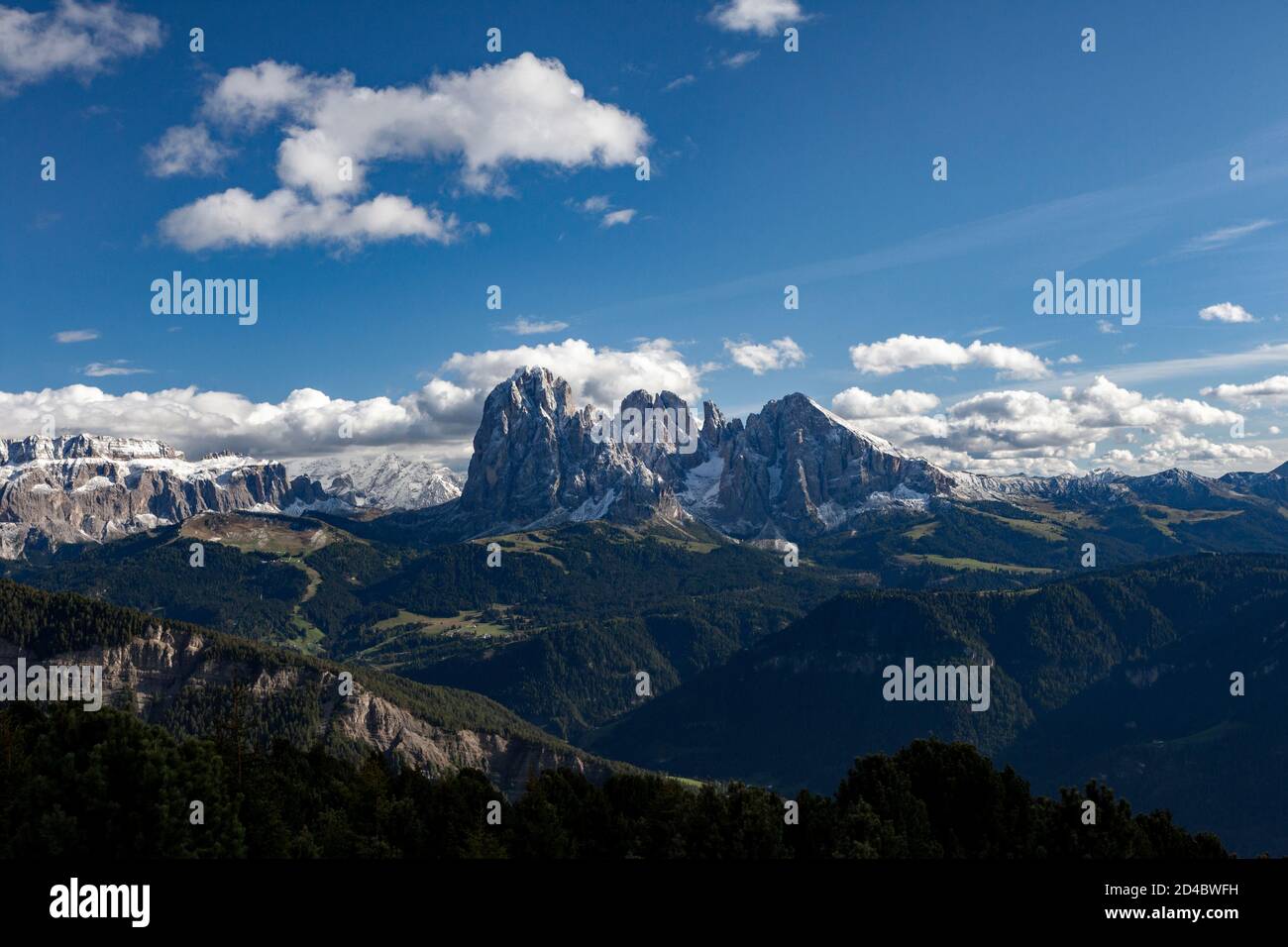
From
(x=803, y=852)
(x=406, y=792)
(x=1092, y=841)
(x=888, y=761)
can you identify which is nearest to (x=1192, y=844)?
(x=1092, y=841)

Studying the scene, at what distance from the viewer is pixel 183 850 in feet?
200

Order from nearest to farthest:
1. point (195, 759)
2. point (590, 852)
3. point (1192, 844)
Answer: point (195, 759), point (1192, 844), point (590, 852)

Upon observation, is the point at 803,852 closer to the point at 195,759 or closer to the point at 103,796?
the point at 195,759
